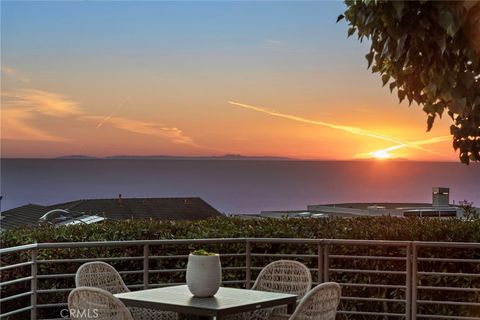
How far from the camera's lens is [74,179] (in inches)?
2874

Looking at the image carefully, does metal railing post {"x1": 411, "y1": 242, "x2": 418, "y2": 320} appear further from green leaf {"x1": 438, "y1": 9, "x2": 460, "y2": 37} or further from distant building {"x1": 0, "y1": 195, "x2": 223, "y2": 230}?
distant building {"x1": 0, "y1": 195, "x2": 223, "y2": 230}

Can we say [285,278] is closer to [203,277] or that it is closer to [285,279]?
[285,279]

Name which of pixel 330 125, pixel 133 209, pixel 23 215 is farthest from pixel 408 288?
pixel 23 215

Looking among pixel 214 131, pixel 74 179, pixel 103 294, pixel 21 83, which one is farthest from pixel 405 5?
pixel 74 179

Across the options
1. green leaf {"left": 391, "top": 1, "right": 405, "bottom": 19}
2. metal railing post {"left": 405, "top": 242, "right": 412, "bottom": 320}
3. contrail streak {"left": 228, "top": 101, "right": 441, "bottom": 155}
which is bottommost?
metal railing post {"left": 405, "top": 242, "right": 412, "bottom": 320}

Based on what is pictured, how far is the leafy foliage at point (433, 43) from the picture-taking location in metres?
2.44

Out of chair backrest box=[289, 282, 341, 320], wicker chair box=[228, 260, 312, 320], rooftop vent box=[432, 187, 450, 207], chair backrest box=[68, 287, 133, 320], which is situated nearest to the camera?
chair backrest box=[68, 287, 133, 320]

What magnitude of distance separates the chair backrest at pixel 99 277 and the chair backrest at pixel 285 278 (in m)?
1.16

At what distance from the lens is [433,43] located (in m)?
2.67

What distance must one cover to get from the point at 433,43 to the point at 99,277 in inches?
158

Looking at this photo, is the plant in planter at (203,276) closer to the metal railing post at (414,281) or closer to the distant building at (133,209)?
the metal railing post at (414,281)

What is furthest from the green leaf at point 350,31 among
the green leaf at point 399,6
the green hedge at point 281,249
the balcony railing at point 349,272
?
the green hedge at point 281,249

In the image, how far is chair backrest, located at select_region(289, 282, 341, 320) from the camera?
472cm

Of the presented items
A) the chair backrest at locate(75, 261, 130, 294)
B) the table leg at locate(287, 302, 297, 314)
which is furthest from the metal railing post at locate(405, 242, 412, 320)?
the chair backrest at locate(75, 261, 130, 294)
